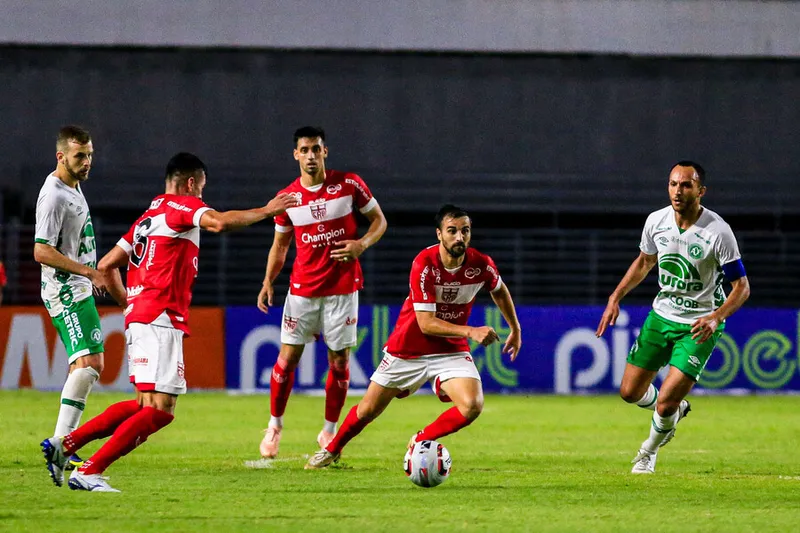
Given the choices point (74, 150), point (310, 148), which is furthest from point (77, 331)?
point (310, 148)

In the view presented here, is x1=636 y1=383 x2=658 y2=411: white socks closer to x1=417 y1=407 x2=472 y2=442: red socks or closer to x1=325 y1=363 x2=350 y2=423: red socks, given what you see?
x1=417 y1=407 x2=472 y2=442: red socks

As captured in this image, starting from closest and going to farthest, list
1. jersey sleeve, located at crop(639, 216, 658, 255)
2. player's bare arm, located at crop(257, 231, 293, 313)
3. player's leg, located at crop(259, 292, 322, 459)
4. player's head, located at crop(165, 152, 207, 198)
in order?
player's head, located at crop(165, 152, 207, 198) → jersey sleeve, located at crop(639, 216, 658, 255) → player's leg, located at crop(259, 292, 322, 459) → player's bare arm, located at crop(257, 231, 293, 313)

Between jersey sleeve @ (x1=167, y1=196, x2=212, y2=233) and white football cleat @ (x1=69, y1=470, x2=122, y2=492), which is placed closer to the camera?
white football cleat @ (x1=69, y1=470, x2=122, y2=492)

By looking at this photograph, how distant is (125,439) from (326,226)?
9.60 feet

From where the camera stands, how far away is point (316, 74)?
21.5 metres

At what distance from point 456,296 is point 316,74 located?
1333cm

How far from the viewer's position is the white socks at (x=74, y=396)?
855 centimetres

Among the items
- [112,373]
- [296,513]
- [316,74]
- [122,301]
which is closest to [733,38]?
[316,74]

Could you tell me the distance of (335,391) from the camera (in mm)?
9922

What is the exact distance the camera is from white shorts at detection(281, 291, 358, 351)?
9.92 m

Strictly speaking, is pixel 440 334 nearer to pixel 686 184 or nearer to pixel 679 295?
pixel 679 295

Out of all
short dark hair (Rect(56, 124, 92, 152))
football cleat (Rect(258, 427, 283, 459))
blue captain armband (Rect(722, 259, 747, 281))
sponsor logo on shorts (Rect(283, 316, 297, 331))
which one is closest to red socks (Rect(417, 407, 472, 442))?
football cleat (Rect(258, 427, 283, 459))

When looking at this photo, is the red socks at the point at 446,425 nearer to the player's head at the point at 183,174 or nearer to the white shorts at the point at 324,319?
the white shorts at the point at 324,319

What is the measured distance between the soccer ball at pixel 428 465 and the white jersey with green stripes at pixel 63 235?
2490 millimetres
